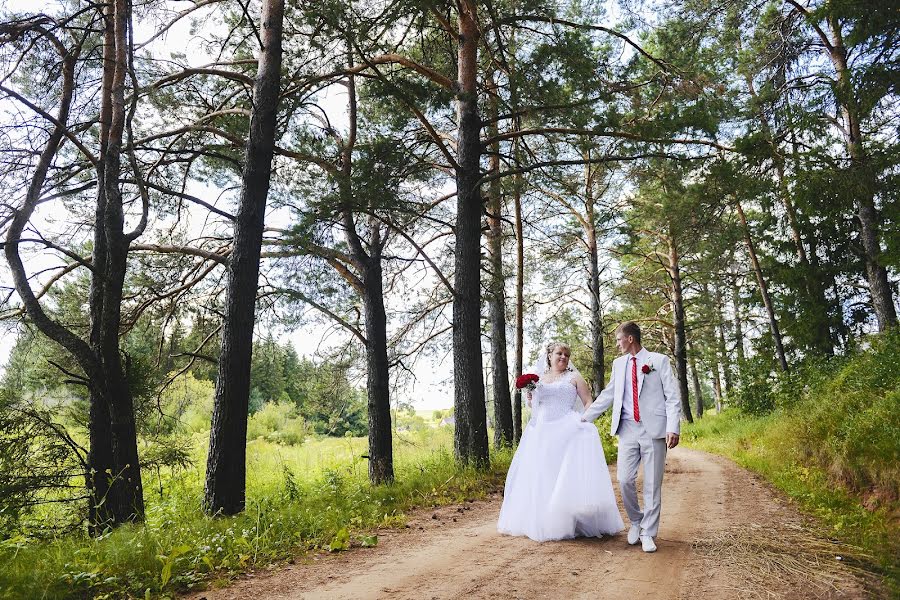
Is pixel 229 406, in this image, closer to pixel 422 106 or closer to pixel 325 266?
pixel 325 266

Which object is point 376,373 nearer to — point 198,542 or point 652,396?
point 198,542

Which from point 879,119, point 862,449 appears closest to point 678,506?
point 862,449

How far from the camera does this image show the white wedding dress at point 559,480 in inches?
196

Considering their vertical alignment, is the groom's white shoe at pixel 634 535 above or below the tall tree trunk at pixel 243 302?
below

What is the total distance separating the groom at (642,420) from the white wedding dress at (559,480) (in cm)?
28

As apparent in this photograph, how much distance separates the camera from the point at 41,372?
8453 mm

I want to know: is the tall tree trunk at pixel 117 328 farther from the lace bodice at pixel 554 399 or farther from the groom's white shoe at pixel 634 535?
the groom's white shoe at pixel 634 535

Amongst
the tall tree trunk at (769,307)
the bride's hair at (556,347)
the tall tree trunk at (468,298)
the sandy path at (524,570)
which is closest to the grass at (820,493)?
the sandy path at (524,570)

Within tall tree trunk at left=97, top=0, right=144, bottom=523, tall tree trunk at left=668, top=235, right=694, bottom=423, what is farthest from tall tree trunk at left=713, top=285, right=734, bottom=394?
tall tree trunk at left=97, top=0, right=144, bottom=523

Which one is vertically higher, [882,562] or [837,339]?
[837,339]

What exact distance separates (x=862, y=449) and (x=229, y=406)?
7.37m

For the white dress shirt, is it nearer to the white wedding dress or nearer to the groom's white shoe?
the white wedding dress

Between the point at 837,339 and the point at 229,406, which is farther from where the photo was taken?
the point at 837,339

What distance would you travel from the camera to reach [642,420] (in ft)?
16.0
